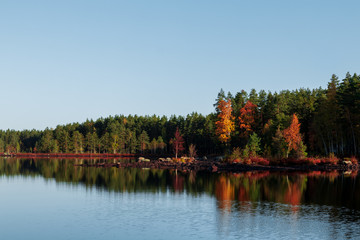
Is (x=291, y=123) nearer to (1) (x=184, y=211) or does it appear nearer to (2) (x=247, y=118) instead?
(2) (x=247, y=118)

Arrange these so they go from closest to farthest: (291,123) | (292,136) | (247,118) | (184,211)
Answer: (184,211)
(292,136)
(291,123)
(247,118)

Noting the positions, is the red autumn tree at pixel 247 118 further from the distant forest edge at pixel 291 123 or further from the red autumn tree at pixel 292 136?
the red autumn tree at pixel 292 136

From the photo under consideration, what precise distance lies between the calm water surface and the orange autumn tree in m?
46.8

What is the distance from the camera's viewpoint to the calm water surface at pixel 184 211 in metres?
24.7

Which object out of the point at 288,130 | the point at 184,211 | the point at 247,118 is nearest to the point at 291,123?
the point at 288,130

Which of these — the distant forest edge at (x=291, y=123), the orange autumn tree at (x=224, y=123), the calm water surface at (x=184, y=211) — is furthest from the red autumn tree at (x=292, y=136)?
the calm water surface at (x=184, y=211)

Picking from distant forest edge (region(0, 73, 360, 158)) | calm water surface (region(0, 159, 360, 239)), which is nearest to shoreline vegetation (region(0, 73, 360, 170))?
distant forest edge (region(0, 73, 360, 158))

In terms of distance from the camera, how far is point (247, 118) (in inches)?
3927

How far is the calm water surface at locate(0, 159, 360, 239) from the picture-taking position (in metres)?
24.7

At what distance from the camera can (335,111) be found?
8338 cm

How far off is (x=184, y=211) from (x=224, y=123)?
67084 millimetres

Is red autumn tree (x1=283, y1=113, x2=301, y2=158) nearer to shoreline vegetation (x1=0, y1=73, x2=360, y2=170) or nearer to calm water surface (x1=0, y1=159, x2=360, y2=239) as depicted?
shoreline vegetation (x1=0, y1=73, x2=360, y2=170)

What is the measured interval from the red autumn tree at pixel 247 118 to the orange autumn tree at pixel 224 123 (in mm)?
2793

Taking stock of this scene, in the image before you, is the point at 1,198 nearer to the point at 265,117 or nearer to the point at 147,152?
the point at 265,117
